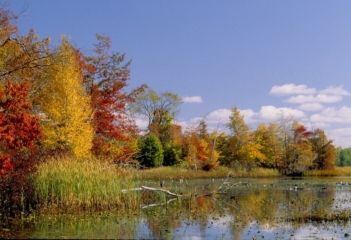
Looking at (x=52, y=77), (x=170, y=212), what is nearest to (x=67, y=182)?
(x=170, y=212)

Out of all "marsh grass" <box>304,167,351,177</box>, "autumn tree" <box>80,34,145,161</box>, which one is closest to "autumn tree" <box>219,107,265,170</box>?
"marsh grass" <box>304,167,351,177</box>

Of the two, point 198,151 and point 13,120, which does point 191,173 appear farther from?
point 13,120

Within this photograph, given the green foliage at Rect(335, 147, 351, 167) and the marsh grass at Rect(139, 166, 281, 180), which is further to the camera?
the green foliage at Rect(335, 147, 351, 167)

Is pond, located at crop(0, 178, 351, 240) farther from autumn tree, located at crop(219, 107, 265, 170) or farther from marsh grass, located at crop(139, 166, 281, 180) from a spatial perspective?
autumn tree, located at crop(219, 107, 265, 170)

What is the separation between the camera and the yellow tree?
24.0 meters

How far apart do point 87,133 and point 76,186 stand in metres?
8.45

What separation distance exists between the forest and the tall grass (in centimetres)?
7

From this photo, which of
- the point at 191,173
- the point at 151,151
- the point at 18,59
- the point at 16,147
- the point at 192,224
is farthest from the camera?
the point at 151,151

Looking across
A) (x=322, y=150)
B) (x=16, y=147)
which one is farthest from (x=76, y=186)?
(x=322, y=150)

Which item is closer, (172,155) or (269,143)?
(172,155)

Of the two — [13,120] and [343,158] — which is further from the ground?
[13,120]

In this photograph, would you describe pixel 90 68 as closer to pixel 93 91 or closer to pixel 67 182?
pixel 93 91

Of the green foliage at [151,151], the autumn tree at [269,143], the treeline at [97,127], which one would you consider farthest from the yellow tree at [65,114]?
the autumn tree at [269,143]

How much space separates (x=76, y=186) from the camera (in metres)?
16.6
